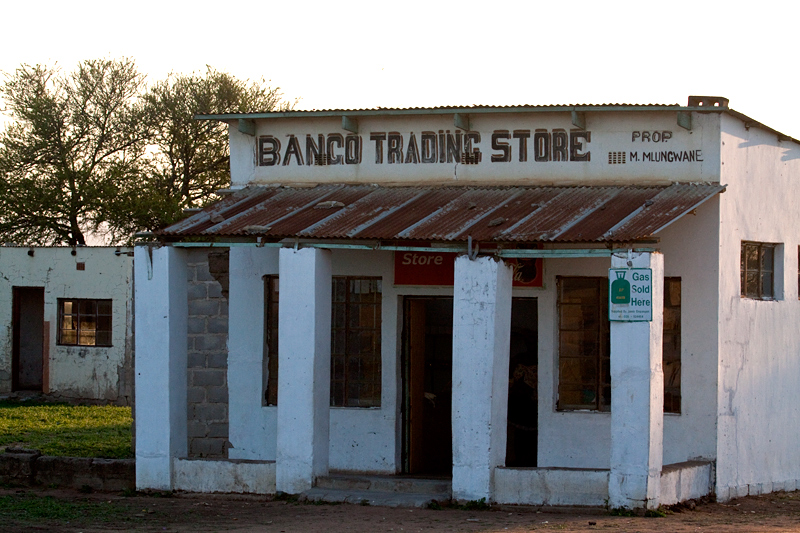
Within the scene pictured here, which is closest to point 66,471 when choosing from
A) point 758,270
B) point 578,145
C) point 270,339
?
point 270,339

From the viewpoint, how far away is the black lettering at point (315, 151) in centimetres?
1238

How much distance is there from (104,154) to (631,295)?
74.8ft

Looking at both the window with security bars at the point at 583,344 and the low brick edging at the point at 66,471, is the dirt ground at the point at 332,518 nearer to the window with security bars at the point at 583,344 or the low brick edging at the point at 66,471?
the low brick edging at the point at 66,471

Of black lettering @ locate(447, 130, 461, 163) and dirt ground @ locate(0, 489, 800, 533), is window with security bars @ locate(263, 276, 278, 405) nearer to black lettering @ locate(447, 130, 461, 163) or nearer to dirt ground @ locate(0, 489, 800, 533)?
dirt ground @ locate(0, 489, 800, 533)

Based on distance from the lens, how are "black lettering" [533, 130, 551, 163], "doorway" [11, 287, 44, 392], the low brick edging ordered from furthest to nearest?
"doorway" [11, 287, 44, 392] → "black lettering" [533, 130, 551, 163] → the low brick edging

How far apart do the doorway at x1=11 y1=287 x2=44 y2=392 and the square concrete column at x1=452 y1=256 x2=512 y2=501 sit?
14.9m

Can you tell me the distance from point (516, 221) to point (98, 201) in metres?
20.3

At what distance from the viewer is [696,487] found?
10.7 meters

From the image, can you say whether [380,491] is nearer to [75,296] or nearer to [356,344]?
[356,344]

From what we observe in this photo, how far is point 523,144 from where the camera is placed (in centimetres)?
1177

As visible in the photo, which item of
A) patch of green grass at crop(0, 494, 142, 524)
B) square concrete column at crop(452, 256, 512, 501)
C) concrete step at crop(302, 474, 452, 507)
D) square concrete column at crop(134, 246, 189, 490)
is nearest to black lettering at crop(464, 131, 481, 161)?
square concrete column at crop(452, 256, 512, 501)

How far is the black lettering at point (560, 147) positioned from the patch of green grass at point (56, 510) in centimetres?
563

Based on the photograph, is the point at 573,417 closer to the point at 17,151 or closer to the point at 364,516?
the point at 364,516

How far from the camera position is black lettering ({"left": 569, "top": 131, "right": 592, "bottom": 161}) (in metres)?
11.6
